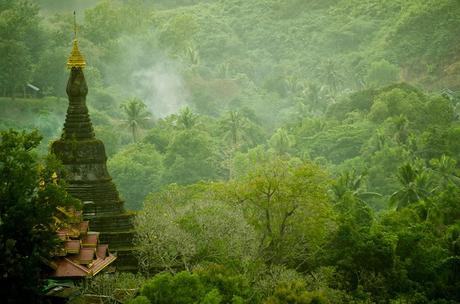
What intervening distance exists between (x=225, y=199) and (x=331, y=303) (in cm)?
957

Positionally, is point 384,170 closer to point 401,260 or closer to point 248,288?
point 401,260

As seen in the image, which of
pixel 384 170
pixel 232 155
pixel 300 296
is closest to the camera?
pixel 300 296

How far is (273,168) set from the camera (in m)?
68.8

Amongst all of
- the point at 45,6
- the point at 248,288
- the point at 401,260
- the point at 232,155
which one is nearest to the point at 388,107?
the point at 232,155

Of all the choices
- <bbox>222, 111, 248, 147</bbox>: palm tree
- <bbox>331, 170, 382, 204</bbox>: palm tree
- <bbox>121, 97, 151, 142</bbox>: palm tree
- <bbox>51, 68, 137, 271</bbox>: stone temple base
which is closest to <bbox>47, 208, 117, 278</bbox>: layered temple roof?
<bbox>51, 68, 137, 271</bbox>: stone temple base

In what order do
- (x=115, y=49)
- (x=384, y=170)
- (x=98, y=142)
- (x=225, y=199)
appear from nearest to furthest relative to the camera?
(x=98, y=142) < (x=225, y=199) < (x=384, y=170) < (x=115, y=49)

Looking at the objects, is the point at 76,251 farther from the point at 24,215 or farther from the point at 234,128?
the point at 234,128

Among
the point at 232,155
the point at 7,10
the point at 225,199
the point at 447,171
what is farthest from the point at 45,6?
the point at 225,199

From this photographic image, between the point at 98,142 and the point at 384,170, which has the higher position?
the point at 98,142

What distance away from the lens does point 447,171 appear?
11400 centimetres

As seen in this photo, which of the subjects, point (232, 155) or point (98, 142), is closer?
point (98, 142)

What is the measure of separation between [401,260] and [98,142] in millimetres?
15229

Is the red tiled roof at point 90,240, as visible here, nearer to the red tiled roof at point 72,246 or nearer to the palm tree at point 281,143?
the red tiled roof at point 72,246

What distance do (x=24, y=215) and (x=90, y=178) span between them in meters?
10.9
